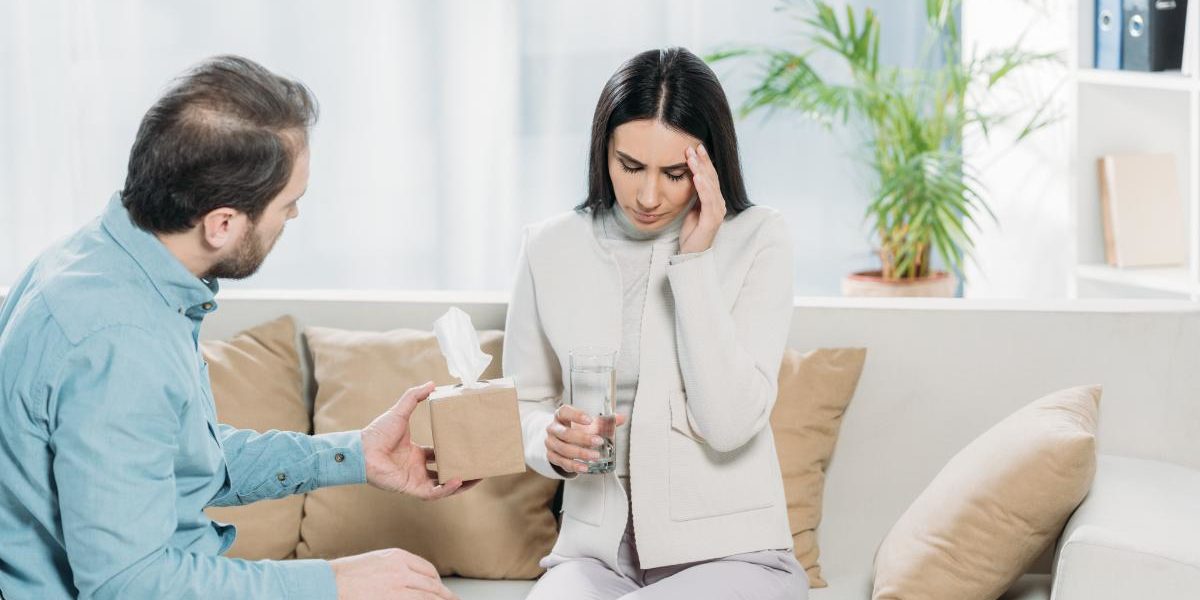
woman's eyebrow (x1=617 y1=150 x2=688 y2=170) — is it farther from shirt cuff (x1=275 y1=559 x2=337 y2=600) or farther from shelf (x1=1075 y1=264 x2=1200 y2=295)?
shelf (x1=1075 y1=264 x2=1200 y2=295)

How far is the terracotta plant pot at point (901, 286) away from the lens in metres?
3.79

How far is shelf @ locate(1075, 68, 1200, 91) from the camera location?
2.93 m

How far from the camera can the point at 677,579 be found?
177cm

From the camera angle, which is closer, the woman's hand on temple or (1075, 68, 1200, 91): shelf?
the woman's hand on temple

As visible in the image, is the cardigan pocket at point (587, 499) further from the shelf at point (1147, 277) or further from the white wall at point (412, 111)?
the white wall at point (412, 111)

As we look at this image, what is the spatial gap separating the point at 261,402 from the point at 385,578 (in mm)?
1021

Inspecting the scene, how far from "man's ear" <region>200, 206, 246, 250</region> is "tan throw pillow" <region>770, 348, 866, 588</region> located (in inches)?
44.3

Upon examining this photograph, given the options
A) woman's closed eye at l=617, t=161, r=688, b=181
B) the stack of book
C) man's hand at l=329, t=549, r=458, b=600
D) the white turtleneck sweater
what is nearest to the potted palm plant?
the stack of book

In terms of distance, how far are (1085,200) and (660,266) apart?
1930 millimetres

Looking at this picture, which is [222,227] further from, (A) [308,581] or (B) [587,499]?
(B) [587,499]

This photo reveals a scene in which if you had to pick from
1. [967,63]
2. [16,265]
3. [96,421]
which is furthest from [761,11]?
[96,421]

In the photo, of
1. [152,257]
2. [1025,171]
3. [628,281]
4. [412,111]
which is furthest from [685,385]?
[412,111]

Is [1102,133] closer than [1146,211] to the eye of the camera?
No

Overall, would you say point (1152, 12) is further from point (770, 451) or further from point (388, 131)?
point (388, 131)
